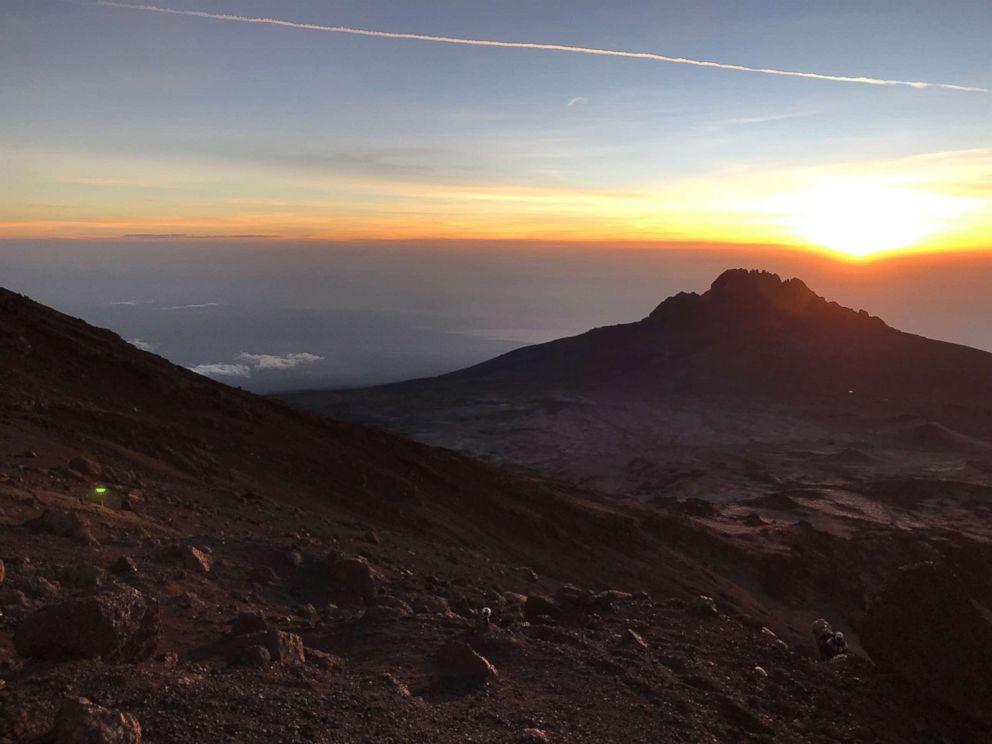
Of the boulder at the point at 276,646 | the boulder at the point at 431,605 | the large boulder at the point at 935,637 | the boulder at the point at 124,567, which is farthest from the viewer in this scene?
the boulder at the point at 431,605

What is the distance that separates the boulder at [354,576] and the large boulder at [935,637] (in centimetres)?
616

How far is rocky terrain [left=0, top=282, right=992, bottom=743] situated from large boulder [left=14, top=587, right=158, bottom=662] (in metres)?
0.01

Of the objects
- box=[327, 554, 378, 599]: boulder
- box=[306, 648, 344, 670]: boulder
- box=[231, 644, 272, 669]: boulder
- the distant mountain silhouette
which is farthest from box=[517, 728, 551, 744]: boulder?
the distant mountain silhouette

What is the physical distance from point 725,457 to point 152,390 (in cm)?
3719

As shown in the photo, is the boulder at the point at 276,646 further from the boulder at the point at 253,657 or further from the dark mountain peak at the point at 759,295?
the dark mountain peak at the point at 759,295

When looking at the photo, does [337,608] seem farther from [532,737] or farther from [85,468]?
[85,468]

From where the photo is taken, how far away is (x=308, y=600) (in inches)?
364

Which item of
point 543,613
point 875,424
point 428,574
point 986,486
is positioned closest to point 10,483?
point 428,574

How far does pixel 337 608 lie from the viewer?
877cm

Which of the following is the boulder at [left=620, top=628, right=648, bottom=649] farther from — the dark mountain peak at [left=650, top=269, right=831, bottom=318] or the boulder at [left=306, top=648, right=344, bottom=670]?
the dark mountain peak at [left=650, top=269, right=831, bottom=318]

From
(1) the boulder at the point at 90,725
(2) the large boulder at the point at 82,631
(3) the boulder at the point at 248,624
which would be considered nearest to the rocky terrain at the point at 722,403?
(3) the boulder at the point at 248,624

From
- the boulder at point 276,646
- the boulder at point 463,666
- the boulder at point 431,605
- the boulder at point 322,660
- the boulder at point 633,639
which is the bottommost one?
the boulder at point 431,605

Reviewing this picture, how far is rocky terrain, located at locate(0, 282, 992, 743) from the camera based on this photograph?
530 centimetres

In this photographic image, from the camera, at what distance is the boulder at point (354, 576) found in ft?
31.7
